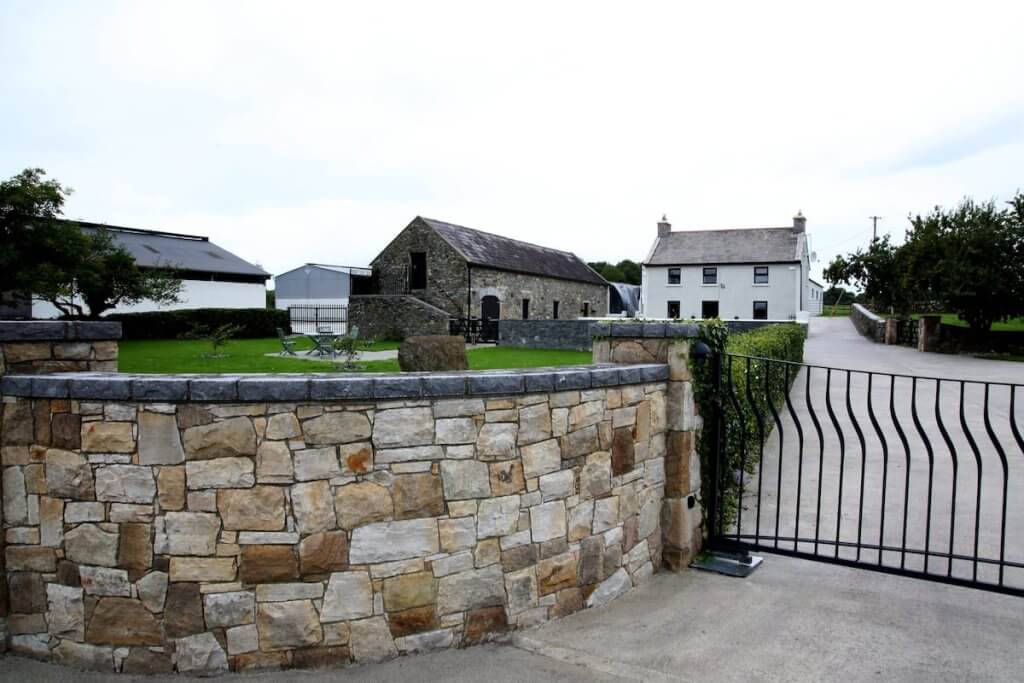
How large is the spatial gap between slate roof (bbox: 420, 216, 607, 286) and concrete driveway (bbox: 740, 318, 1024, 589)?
867 inches

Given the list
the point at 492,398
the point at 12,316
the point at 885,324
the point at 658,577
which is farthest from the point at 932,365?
the point at 12,316

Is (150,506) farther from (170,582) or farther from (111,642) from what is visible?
(111,642)

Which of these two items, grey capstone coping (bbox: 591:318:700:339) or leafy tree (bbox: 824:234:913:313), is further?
leafy tree (bbox: 824:234:913:313)

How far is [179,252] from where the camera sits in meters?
36.0

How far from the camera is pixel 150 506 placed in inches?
155

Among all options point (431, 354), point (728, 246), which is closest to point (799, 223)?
point (728, 246)

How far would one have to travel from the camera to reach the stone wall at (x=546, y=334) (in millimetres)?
24781

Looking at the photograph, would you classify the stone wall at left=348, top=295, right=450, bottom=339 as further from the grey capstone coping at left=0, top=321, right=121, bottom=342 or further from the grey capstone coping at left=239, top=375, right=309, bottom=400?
the grey capstone coping at left=239, top=375, right=309, bottom=400

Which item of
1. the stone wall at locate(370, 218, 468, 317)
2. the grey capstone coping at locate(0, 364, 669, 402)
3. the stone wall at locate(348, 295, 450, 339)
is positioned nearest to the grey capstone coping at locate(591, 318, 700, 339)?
the grey capstone coping at locate(0, 364, 669, 402)

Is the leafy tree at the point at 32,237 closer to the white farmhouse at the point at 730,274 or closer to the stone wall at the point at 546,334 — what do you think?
the stone wall at the point at 546,334

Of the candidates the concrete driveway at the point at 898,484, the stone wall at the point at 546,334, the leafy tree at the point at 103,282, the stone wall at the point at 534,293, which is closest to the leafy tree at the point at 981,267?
the concrete driveway at the point at 898,484

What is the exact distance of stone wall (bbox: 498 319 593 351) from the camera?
24781mm

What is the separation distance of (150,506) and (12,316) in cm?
2871

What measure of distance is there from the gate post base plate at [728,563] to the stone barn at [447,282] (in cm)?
2261
